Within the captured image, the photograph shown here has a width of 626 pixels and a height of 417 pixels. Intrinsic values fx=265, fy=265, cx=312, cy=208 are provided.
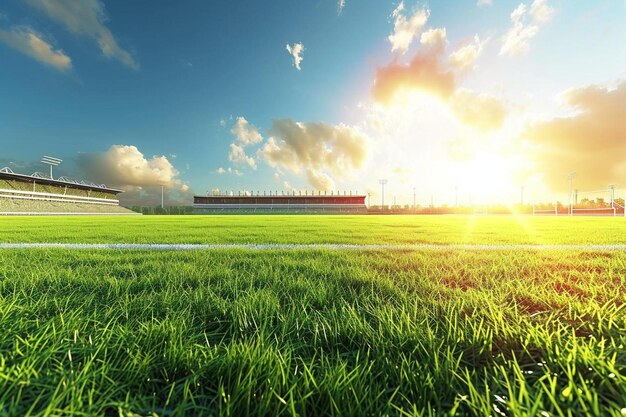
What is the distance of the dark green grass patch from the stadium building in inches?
2578

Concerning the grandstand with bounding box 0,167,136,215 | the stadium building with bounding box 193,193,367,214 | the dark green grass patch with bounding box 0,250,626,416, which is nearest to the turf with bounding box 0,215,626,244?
the dark green grass patch with bounding box 0,250,626,416

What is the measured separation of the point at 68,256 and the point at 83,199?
238 feet

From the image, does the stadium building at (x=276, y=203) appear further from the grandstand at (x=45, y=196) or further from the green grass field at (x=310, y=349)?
the green grass field at (x=310, y=349)

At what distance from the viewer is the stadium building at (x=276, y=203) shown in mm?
68562

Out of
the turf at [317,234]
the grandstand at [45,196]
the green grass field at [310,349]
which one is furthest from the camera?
the grandstand at [45,196]

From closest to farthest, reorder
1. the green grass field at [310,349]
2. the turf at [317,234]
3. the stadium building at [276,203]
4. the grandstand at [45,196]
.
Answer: the green grass field at [310,349], the turf at [317,234], the grandstand at [45,196], the stadium building at [276,203]

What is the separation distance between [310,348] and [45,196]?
7073cm

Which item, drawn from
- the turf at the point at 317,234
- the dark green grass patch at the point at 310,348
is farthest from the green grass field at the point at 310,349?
the turf at the point at 317,234

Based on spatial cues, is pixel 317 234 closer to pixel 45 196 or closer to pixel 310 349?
pixel 310 349

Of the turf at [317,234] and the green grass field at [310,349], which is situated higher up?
the green grass field at [310,349]

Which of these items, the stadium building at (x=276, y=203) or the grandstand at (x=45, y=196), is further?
the stadium building at (x=276, y=203)

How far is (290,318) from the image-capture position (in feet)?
4.79

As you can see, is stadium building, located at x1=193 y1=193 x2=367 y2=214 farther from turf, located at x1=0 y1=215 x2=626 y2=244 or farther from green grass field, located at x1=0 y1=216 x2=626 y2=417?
green grass field, located at x1=0 y1=216 x2=626 y2=417

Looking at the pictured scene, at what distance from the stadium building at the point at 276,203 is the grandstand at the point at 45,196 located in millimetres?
18298
